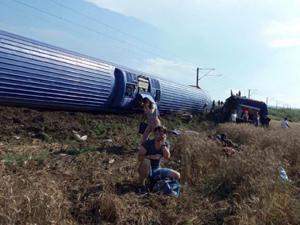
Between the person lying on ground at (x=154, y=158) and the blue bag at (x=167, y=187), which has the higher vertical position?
the person lying on ground at (x=154, y=158)

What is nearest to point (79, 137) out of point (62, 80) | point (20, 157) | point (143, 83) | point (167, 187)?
point (62, 80)

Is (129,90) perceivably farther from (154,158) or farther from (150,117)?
(154,158)

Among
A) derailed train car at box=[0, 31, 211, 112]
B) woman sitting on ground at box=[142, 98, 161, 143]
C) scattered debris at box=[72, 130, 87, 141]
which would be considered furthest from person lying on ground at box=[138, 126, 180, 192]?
derailed train car at box=[0, 31, 211, 112]

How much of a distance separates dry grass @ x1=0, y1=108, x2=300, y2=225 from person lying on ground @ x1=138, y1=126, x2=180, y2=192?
0.35 meters

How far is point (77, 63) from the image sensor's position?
14.4m

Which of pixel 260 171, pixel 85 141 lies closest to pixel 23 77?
pixel 85 141

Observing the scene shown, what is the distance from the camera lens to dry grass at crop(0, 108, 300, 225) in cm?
535

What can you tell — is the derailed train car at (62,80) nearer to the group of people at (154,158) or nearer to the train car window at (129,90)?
the train car window at (129,90)

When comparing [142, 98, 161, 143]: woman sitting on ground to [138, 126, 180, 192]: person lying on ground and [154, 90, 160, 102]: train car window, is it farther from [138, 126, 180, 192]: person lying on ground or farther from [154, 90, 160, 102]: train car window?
[154, 90, 160, 102]: train car window

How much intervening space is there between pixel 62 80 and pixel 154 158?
22.1 feet

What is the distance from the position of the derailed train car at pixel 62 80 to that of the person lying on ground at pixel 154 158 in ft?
17.1

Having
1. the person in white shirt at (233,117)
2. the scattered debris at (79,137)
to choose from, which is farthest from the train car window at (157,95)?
the scattered debris at (79,137)

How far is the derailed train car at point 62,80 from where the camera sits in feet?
37.4

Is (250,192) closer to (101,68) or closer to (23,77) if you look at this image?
(23,77)
